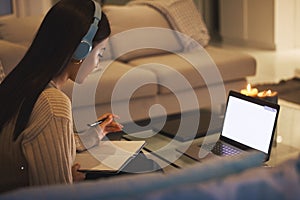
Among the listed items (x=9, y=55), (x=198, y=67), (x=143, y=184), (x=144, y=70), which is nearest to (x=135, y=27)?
(x=144, y=70)

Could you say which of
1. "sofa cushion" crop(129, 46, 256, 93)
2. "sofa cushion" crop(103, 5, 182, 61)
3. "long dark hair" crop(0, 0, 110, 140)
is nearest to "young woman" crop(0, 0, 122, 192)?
"long dark hair" crop(0, 0, 110, 140)

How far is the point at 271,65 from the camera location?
579cm

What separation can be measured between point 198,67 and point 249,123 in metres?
1.58

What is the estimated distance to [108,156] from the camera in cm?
199

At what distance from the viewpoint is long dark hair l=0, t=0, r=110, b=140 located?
5.00 ft

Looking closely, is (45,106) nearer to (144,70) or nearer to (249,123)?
(249,123)

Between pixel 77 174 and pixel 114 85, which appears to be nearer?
pixel 77 174

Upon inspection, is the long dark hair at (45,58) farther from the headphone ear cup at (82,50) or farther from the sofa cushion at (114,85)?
the sofa cushion at (114,85)

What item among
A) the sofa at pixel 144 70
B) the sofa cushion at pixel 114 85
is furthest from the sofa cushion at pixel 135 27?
the sofa cushion at pixel 114 85

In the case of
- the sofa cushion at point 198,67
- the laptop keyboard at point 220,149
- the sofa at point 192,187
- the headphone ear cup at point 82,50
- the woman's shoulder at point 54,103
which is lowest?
the sofa cushion at point 198,67

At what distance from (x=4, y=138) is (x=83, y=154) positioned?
21.0 inches

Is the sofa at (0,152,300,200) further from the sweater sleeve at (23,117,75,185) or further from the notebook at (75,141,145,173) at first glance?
the notebook at (75,141,145,173)

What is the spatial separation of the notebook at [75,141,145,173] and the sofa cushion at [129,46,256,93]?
5.08 feet

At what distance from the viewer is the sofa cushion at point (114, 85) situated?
337cm
